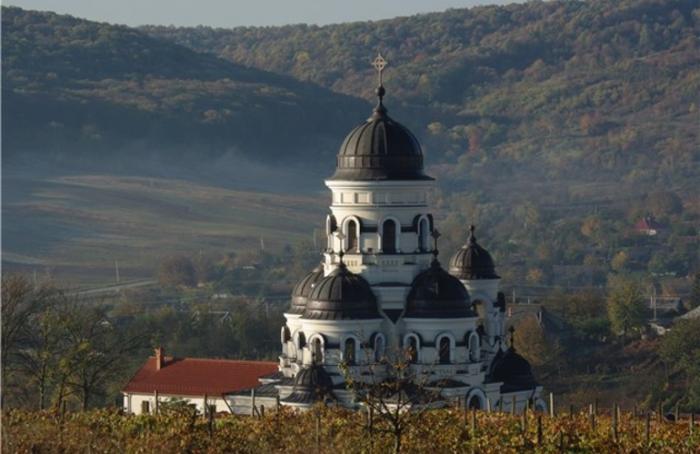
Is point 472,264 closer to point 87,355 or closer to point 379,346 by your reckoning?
point 379,346

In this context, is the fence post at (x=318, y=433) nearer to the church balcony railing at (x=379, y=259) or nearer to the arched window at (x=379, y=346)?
the arched window at (x=379, y=346)

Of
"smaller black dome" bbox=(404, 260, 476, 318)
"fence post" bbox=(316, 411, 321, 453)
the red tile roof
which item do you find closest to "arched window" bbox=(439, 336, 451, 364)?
"smaller black dome" bbox=(404, 260, 476, 318)

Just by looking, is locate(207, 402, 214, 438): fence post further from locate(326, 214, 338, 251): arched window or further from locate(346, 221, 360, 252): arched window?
locate(326, 214, 338, 251): arched window

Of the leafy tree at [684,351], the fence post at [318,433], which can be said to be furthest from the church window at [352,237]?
the leafy tree at [684,351]

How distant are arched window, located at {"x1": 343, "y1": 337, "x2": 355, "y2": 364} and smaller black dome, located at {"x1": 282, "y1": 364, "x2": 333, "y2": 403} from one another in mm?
649

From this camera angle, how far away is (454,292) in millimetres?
57375

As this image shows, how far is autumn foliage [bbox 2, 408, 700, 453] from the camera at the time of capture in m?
42.0

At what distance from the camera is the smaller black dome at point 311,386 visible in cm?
5516

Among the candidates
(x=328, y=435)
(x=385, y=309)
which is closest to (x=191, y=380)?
(x=385, y=309)

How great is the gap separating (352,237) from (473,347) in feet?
13.7

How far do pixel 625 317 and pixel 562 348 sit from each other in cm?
739

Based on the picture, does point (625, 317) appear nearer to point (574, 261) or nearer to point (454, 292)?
point (454, 292)

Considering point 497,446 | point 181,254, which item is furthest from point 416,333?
point 181,254

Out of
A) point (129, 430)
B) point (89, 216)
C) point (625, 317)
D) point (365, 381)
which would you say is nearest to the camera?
point (129, 430)
